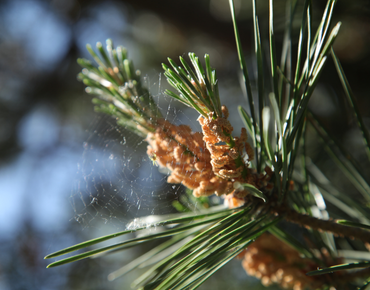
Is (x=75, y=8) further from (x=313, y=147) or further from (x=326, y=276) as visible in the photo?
(x=326, y=276)

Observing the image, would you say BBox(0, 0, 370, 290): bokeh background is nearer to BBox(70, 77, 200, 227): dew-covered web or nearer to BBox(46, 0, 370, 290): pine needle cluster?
BBox(70, 77, 200, 227): dew-covered web

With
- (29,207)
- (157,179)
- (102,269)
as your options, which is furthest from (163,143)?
(29,207)

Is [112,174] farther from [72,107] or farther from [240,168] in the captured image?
[240,168]

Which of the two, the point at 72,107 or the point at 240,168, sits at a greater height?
the point at 240,168

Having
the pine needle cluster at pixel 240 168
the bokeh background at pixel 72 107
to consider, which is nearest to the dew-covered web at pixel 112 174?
the bokeh background at pixel 72 107

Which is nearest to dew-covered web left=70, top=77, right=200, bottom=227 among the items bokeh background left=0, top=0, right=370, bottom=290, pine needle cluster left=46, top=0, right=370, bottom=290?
bokeh background left=0, top=0, right=370, bottom=290

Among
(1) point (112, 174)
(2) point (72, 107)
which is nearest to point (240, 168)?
(1) point (112, 174)

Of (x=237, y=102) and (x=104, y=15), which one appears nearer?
(x=237, y=102)

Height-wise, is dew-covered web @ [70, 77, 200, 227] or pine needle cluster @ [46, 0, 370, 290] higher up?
pine needle cluster @ [46, 0, 370, 290]
